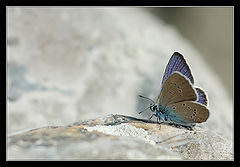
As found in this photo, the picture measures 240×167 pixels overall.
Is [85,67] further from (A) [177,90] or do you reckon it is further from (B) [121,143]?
(B) [121,143]

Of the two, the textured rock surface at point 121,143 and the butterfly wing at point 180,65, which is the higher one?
the butterfly wing at point 180,65

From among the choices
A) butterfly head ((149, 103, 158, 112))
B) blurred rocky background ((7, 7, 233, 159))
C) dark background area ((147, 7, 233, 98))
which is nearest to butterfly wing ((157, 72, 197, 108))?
butterfly head ((149, 103, 158, 112))

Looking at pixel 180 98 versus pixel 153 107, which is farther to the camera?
pixel 153 107

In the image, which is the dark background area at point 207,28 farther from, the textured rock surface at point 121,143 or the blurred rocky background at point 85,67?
the textured rock surface at point 121,143

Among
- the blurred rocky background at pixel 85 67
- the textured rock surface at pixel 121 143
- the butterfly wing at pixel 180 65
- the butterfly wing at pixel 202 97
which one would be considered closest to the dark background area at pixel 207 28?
the blurred rocky background at pixel 85 67

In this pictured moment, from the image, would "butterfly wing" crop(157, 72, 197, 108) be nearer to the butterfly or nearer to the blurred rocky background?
the butterfly

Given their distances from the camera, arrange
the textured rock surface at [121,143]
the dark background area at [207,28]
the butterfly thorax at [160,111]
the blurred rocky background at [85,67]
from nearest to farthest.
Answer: the textured rock surface at [121,143] → the butterfly thorax at [160,111] → the blurred rocky background at [85,67] → the dark background area at [207,28]

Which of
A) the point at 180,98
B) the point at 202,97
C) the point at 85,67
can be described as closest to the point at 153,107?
the point at 180,98
